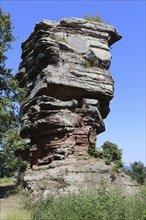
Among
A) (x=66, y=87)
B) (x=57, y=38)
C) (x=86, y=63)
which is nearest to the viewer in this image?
(x=66, y=87)

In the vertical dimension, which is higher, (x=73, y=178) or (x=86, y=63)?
(x=86, y=63)

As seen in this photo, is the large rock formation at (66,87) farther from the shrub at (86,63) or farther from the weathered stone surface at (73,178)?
the weathered stone surface at (73,178)

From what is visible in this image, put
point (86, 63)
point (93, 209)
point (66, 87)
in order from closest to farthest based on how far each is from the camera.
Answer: point (93, 209) < point (66, 87) < point (86, 63)

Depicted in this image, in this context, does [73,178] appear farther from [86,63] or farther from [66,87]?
[86,63]

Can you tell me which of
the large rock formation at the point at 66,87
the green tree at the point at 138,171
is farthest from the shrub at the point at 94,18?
the green tree at the point at 138,171

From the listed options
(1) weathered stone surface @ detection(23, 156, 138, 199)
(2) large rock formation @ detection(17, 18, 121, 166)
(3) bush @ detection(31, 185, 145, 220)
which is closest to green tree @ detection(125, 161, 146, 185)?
(2) large rock formation @ detection(17, 18, 121, 166)

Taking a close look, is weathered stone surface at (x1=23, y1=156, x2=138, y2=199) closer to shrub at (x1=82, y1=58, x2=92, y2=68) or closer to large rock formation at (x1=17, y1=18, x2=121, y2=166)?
large rock formation at (x1=17, y1=18, x2=121, y2=166)

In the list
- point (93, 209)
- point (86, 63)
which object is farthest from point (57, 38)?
point (93, 209)

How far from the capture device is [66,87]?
66.2 ft

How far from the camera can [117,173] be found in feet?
61.4

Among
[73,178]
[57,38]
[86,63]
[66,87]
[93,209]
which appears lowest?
[93,209]

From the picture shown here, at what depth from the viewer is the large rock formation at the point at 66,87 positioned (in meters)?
19.4

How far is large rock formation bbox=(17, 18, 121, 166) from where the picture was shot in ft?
63.8

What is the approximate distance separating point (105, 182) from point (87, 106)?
17.6ft
